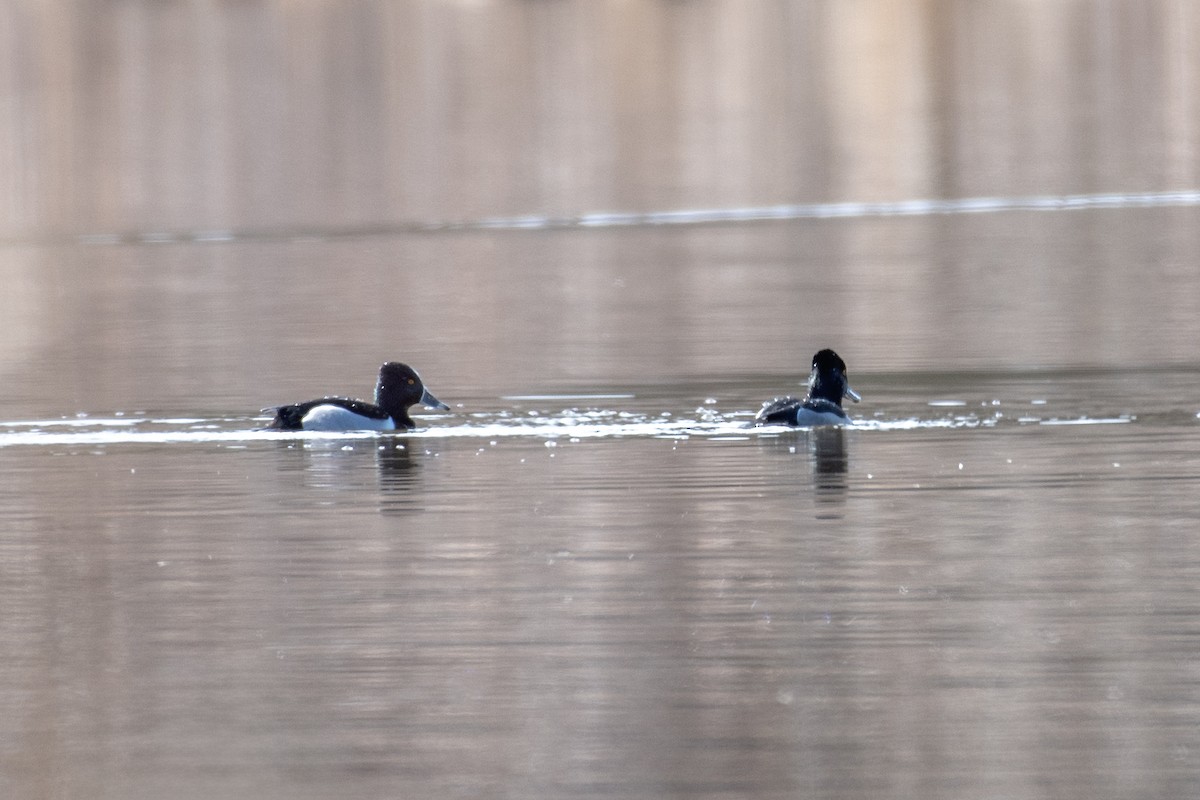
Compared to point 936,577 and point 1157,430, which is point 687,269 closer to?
point 1157,430

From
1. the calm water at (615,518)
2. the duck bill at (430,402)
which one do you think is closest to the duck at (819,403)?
the calm water at (615,518)

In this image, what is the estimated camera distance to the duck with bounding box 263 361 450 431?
16.8m

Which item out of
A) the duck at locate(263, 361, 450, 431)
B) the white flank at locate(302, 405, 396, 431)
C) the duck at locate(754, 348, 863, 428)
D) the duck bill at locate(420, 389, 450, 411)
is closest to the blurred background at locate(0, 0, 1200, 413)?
the duck bill at locate(420, 389, 450, 411)

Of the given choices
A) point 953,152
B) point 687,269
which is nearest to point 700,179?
point 953,152

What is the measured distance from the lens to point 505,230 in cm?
4709

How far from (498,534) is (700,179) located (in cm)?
5255

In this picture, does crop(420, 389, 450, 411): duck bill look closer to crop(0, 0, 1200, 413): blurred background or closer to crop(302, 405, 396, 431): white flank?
crop(302, 405, 396, 431): white flank

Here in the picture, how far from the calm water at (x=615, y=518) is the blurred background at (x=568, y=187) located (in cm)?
22

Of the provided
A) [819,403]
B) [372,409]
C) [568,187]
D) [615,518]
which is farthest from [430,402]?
[568,187]

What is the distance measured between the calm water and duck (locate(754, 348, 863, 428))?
20 cm

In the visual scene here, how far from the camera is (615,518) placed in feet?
42.2

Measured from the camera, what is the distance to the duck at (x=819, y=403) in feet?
54.2

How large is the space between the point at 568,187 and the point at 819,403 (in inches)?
1889

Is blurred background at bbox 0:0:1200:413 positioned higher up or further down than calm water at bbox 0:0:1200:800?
higher up
